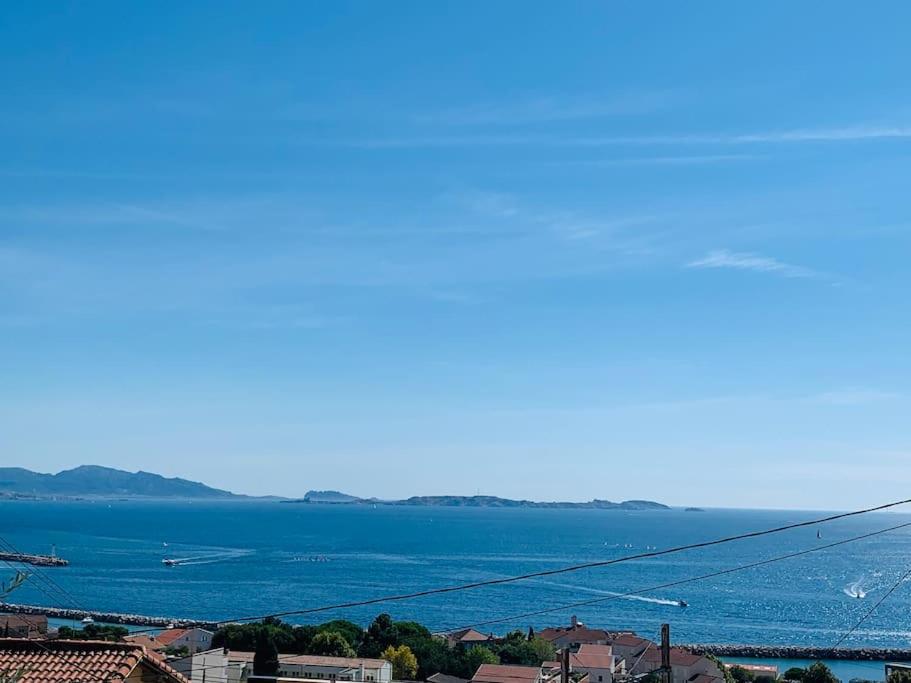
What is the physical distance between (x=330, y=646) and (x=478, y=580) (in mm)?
45309

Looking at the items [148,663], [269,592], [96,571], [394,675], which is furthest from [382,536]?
[148,663]

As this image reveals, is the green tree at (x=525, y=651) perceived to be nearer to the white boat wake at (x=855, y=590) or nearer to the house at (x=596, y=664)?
the house at (x=596, y=664)

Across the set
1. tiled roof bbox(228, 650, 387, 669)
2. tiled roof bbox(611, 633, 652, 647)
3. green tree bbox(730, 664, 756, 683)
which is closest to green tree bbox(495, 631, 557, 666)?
tiled roof bbox(611, 633, 652, 647)

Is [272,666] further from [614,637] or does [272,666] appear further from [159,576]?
[159,576]

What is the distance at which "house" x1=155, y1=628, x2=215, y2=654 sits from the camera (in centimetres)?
4469

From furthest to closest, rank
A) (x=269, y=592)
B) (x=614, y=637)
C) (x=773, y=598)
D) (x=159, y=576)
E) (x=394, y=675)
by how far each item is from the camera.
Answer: (x=159, y=576) → (x=773, y=598) → (x=269, y=592) → (x=614, y=637) → (x=394, y=675)

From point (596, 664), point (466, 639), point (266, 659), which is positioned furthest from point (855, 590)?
point (266, 659)

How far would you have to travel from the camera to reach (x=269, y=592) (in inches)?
3059

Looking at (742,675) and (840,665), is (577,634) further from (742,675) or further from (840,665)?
(840,665)

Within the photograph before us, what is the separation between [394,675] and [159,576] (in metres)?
57.9

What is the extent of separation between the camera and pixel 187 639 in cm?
4653

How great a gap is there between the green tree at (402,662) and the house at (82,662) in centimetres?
3620

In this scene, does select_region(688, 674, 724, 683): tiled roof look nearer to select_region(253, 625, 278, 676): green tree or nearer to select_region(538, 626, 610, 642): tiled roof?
select_region(538, 626, 610, 642): tiled roof

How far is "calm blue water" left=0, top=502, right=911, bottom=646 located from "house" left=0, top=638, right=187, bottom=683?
58.5m
